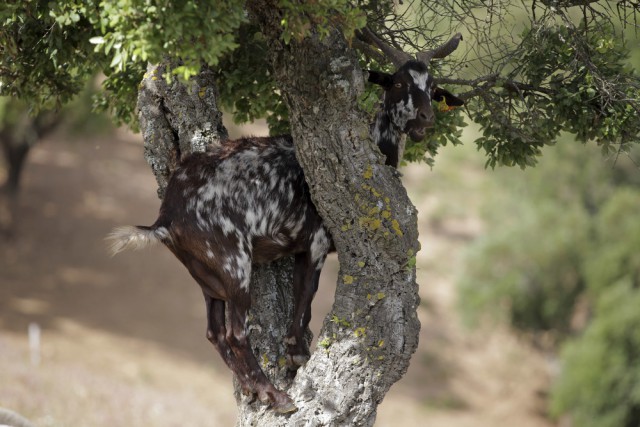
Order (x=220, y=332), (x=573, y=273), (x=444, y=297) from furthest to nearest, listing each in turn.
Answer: (x=444, y=297)
(x=573, y=273)
(x=220, y=332)

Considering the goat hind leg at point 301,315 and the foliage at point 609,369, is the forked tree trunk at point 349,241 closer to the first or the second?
the goat hind leg at point 301,315

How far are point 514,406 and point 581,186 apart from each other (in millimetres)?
6562

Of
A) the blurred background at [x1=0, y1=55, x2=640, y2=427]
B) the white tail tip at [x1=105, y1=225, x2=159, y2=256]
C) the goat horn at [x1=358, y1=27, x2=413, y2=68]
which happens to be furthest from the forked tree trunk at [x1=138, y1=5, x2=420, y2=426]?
the blurred background at [x1=0, y1=55, x2=640, y2=427]

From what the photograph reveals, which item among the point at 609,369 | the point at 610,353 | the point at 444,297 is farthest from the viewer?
the point at 444,297

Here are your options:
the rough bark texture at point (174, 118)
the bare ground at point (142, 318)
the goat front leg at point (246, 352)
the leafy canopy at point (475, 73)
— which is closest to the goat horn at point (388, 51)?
the leafy canopy at point (475, 73)

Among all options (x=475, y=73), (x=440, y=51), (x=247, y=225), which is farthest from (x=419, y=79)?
(x=247, y=225)

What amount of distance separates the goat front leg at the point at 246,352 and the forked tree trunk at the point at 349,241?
0.08 m

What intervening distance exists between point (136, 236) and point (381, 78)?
2087 mm

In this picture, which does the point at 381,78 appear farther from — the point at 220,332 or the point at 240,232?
the point at 220,332

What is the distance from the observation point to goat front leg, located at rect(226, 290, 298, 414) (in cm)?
508

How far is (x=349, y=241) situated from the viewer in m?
5.16

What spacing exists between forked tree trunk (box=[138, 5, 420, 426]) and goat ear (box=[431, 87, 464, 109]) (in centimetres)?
101

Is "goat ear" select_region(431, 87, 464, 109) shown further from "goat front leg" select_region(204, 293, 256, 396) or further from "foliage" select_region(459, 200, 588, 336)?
"foliage" select_region(459, 200, 588, 336)

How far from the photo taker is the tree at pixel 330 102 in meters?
4.41
